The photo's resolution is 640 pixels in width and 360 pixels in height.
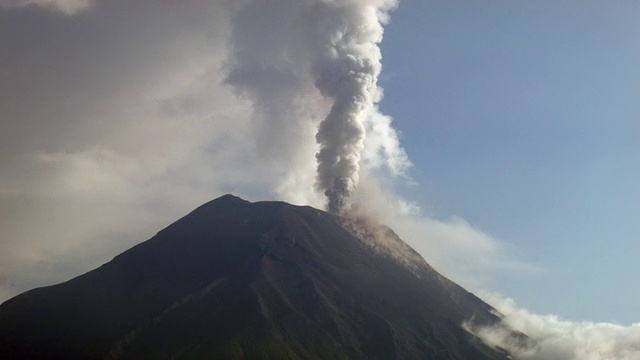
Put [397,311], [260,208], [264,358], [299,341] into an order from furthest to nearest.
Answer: [260,208] → [397,311] → [299,341] → [264,358]

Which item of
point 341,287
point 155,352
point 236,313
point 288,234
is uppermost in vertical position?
point 288,234

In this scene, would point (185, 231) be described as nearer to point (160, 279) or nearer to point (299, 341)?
Answer: point (160, 279)

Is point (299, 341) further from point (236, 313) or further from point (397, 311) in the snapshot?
point (397, 311)

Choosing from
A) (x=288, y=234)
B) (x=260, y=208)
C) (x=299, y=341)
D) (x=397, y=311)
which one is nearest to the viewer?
(x=299, y=341)

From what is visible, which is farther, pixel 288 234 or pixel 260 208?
pixel 260 208

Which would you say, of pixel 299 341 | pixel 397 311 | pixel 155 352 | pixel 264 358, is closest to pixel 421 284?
pixel 397 311

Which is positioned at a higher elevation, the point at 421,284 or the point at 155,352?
the point at 421,284
